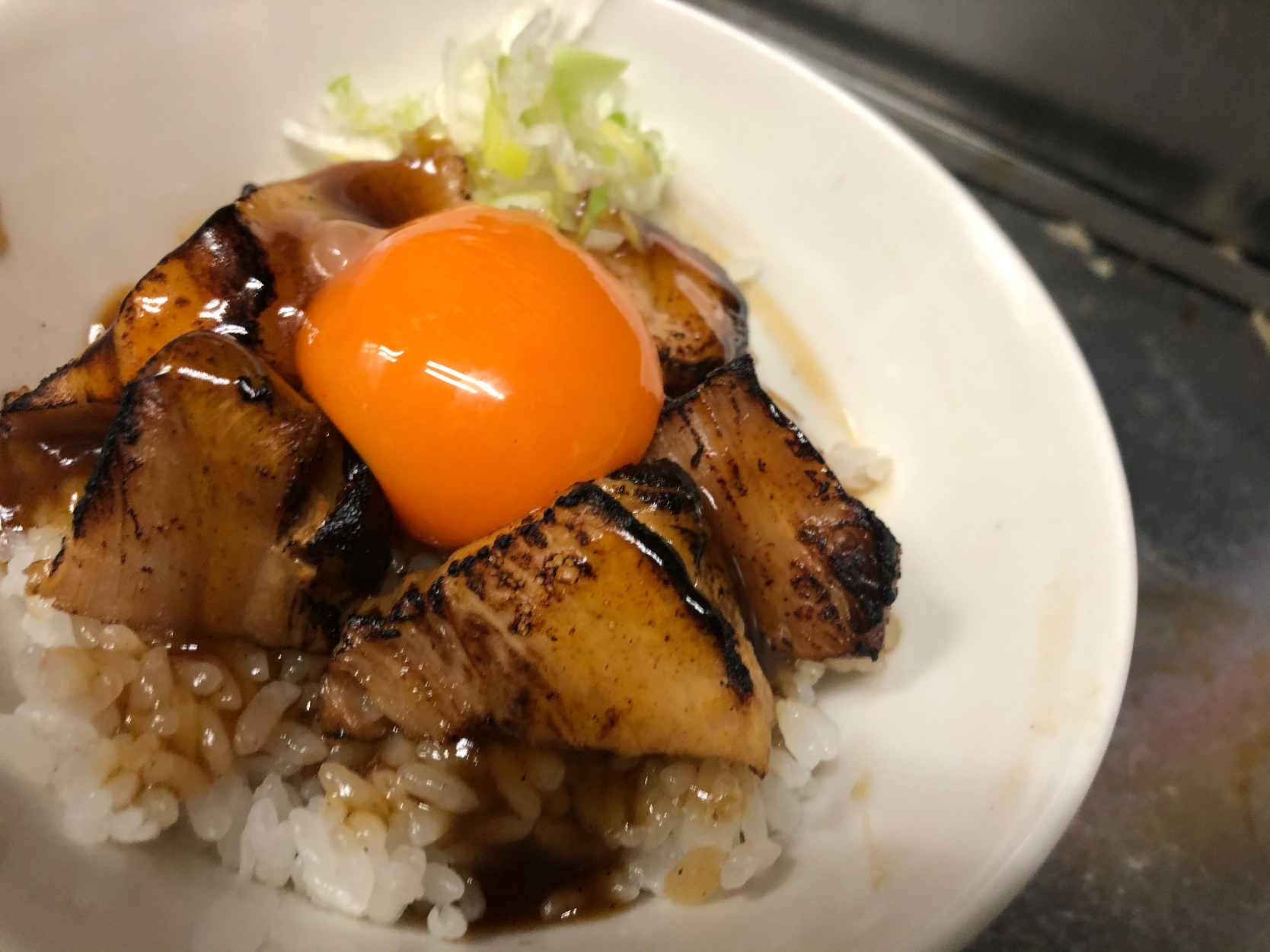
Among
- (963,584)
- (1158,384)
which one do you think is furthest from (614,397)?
(1158,384)

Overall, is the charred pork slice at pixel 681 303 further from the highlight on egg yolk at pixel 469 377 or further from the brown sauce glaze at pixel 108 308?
the brown sauce glaze at pixel 108 308

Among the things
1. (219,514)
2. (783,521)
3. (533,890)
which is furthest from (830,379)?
(219,514)

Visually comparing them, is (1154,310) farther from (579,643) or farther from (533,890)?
(533,890)

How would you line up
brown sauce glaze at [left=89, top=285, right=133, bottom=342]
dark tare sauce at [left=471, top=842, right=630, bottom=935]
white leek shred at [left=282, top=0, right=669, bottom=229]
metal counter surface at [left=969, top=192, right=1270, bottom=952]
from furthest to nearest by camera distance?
white leek shred at [left=282, top=0, right=669, bottom=229]
metal counter surface at [left=969, top=192, right=1270, bottom=952]
brown sauce glaze at [left=89, top=285, right=133, bottom=342]
dark tare sauce at [left=471, top=842, right=630, bottom=935]

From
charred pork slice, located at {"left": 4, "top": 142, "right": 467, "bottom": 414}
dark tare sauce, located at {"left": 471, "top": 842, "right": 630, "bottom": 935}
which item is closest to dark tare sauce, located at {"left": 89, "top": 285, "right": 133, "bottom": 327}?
charred pork slice, located at {"left": 4, "top": 142, "right": 467, "bottom": 414}

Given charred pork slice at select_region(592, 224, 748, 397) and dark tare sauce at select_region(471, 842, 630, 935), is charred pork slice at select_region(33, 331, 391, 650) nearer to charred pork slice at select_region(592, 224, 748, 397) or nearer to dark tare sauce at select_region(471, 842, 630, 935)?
dark tare sauce at select_region(471, 842, 630, 935)

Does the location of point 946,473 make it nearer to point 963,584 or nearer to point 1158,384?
point 963,584

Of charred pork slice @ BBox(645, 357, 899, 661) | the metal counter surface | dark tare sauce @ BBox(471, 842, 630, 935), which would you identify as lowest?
the metal counter surface
